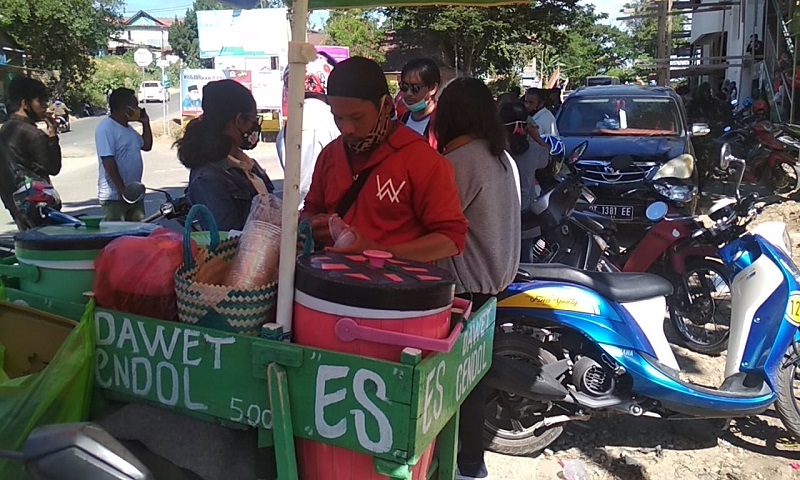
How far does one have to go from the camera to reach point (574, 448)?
3609mm

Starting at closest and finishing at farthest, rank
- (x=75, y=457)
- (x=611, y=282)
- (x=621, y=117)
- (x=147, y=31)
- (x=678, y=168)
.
→ (x=75, y=457) < (x=611, y=282) < (x=678, y=168) < (x=621, y=117) < (x=147, y=31)

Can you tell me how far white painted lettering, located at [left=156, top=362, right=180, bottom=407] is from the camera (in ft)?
5.53

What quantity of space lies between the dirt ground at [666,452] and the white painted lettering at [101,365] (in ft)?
6.94

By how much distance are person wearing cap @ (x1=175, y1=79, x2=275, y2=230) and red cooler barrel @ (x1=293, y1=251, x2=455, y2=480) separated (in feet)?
4.23

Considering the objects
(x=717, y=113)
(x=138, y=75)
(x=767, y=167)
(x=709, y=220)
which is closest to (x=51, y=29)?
(x=138, y=75)

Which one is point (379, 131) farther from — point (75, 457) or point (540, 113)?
point (540, 113)

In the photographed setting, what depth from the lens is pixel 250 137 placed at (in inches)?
123

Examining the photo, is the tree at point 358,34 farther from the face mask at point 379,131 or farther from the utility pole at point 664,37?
the face mask at point 379,131

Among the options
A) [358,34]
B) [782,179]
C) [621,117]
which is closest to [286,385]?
[621,117]

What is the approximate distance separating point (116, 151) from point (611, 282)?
3738 mm

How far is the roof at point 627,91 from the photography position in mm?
A: 9156

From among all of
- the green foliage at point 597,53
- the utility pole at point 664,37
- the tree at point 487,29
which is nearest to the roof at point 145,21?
the green foliage at point 597,53

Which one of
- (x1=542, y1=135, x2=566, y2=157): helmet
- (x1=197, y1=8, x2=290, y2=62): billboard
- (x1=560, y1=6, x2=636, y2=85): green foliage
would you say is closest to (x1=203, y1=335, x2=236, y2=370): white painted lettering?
(x1=542, y1=135, x2=566, y2=157): helmet

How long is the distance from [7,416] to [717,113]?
1702 centimetres
